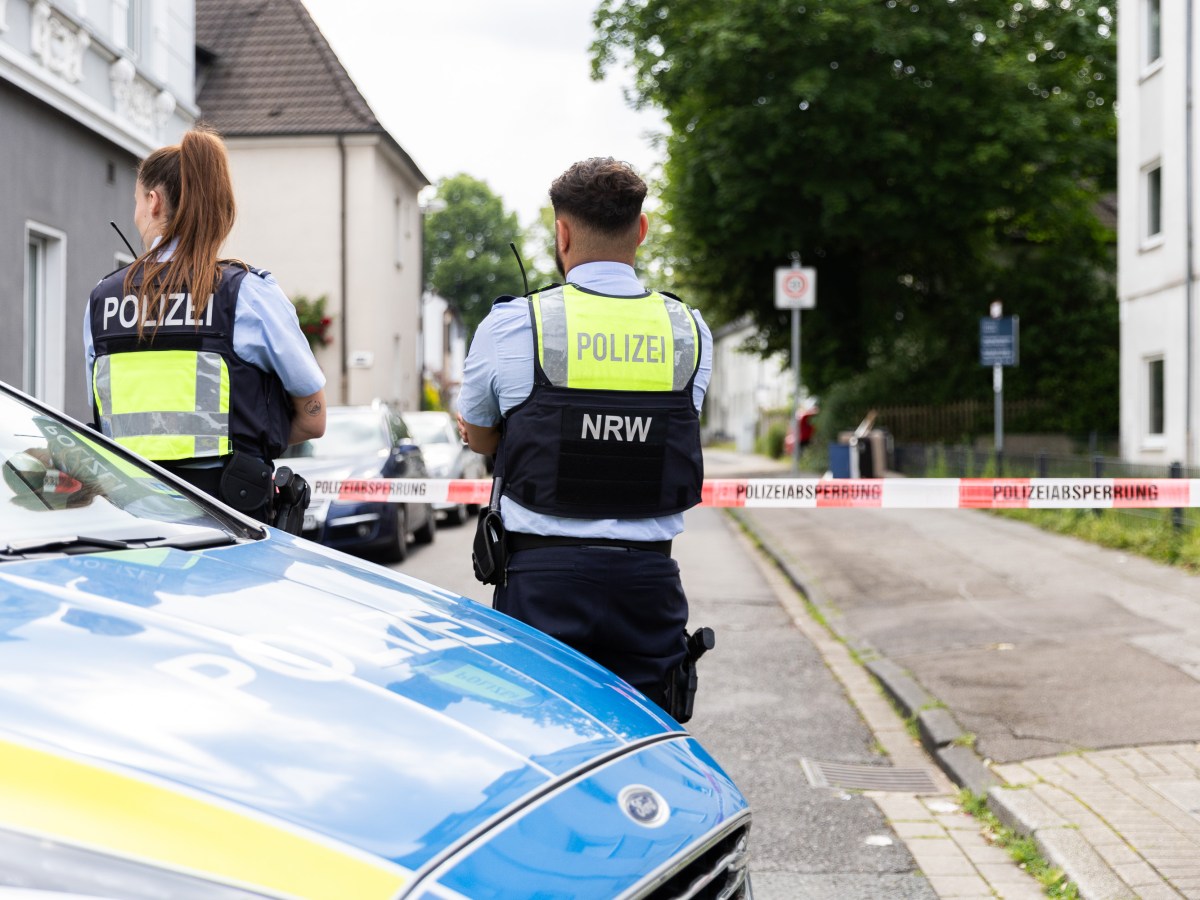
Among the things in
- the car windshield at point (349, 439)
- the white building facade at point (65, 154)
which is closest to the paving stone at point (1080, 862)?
the car windshield at point (349, 439)

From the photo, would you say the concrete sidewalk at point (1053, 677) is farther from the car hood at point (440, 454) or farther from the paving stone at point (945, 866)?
the car hood at point (440, 454)

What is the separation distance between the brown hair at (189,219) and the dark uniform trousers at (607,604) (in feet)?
3.93

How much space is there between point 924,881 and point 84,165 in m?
12.3

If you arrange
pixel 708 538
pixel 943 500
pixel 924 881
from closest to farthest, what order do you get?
pixel 924 881 < pixel 943 500 < pixel 708 538

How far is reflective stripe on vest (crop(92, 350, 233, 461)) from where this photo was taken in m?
3.53

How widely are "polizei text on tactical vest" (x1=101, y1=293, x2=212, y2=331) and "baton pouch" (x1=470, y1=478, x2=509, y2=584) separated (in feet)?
3.30

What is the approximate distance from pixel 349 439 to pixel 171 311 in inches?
345

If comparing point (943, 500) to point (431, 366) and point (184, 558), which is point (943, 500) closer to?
point (184, 558)

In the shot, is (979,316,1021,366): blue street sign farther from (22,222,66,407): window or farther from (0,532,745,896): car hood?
(0,532,745,896): car hood

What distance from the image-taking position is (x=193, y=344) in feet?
11.6

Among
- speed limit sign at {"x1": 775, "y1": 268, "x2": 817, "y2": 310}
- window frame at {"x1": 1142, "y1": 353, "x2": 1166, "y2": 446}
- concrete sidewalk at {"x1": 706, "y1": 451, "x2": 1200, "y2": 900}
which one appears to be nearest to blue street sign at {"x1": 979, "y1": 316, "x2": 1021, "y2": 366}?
speed limit sign at {"x1": 775, "y1": 268, "x2": 817, "y2": 310}

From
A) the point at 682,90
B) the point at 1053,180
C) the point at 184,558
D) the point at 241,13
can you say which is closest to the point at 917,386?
the point at 1053,180

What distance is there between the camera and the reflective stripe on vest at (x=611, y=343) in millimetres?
3025

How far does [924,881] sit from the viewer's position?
414cm
